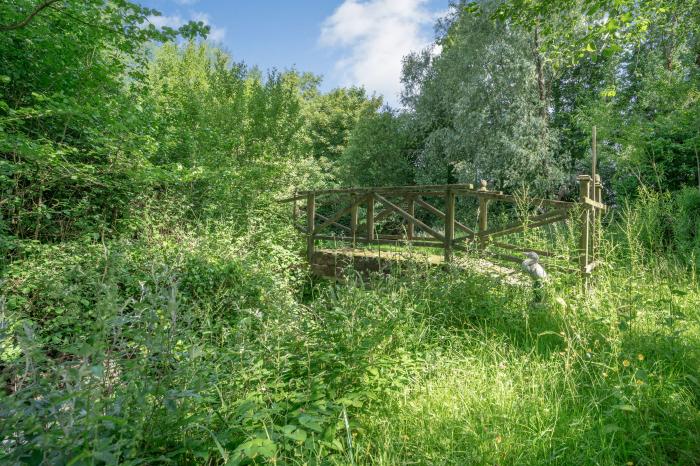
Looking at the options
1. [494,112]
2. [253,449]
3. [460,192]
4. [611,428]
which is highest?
[494,112]

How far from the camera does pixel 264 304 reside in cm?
389

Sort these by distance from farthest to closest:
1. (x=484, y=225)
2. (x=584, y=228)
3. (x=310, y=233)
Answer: (x=310, y=233) → (x=484, y=225) → (x=584, y=228)

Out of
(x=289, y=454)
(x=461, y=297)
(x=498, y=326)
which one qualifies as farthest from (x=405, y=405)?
(x=461, y=297)

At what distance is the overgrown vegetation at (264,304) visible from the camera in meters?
1.53

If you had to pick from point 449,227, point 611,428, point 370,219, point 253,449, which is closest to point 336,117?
point 370,219

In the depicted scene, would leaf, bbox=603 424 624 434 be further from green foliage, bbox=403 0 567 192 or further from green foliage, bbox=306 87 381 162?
green foliage, bbox=306 87 381 162

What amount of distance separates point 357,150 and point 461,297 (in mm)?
14009

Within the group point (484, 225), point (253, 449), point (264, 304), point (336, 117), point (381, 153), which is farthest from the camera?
point (336, 117)

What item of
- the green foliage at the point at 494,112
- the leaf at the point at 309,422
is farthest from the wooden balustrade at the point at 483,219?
the green foliage at the point at 494,112

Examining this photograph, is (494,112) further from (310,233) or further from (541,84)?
(310,233)

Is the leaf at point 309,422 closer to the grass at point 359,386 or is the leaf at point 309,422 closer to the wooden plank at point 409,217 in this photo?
the grass at point 359,386

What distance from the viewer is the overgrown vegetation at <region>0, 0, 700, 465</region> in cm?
153

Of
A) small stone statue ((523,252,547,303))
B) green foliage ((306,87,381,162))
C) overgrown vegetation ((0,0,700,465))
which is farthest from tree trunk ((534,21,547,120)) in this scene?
small stone statue ((523,252,547,303))

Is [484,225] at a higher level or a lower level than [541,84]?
lower
